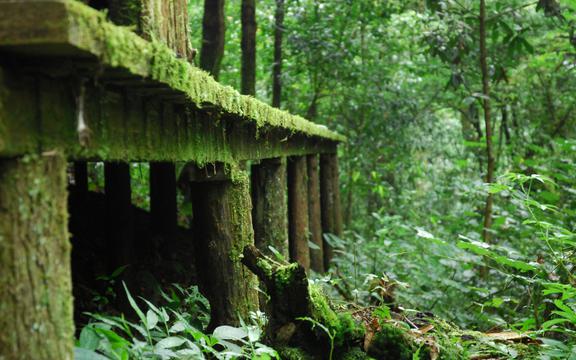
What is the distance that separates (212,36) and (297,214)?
295cm

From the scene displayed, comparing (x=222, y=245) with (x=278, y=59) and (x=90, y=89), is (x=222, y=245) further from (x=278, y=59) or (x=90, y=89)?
(x=278, y=59)

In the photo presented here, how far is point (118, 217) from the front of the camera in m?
6.57

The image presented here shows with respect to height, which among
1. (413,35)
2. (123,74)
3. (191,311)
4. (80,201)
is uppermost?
(413,35)

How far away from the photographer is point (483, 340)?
3.83 m

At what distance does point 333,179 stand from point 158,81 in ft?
31.0

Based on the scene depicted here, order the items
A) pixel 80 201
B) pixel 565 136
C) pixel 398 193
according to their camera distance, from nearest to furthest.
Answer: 1. pixel 80 201
2. pixel 565 136
3. pixel 398 193

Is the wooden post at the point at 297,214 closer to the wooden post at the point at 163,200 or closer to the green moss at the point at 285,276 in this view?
the wooden post at the point at 163,200

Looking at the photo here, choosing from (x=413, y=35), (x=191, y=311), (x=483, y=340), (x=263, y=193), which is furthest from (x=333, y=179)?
(x=483, y=340)

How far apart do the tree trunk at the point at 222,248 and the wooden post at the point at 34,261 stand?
85.9 inches

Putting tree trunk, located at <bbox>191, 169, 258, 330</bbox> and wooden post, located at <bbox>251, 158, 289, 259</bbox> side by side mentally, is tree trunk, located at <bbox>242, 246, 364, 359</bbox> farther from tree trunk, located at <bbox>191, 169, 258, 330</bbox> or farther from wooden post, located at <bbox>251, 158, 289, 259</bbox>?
wooden post, located at <bbox>251, 158, 289, 259</bbox>

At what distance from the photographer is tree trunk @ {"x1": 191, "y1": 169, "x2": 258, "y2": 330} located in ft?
14.8

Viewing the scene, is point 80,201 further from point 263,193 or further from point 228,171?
point 228,171

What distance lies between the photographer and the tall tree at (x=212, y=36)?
9430 millimetres

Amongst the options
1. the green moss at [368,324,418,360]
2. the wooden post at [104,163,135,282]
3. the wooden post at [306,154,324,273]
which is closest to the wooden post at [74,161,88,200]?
the wooden post at [104,163,135,282]
